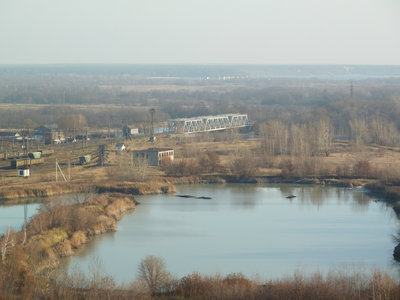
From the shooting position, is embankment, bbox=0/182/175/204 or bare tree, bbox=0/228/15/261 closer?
bare tree, bbox=0/228/15/261

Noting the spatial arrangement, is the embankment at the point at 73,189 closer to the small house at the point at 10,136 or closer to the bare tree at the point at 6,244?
the bare tree at the point at 6,244

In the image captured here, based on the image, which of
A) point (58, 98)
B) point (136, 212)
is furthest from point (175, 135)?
point (58, 98)

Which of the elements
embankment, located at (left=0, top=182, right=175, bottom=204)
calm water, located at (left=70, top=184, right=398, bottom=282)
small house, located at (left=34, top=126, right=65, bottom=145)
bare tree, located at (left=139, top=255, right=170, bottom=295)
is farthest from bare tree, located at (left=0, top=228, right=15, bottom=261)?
small house, located at (left=34, top=126, right=65, bottom=145)

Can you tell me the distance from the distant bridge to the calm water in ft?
27.3

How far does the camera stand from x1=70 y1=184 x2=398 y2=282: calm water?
20.2ft

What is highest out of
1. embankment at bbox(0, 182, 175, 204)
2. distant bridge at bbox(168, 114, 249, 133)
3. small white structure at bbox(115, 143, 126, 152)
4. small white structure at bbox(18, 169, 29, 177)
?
distant bridge at bbox(168, 114, 249, 133)

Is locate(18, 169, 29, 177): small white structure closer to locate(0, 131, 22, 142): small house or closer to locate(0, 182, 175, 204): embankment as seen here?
locate(0, 182, 175, 204): embankment

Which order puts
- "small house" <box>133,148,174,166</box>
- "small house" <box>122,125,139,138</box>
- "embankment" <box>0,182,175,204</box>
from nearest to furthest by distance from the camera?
"embankment" <box>0,182,175,204</box> → "small house" <box>133,148,174,166</box> → "small house" <box>122,125,139,138</box>

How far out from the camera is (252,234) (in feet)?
24.2

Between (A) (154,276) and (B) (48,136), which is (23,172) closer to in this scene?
(B) (48,136)

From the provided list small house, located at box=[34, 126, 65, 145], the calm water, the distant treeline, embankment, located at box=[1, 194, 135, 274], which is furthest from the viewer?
the distant treeline

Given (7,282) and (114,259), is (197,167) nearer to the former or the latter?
(114,259)

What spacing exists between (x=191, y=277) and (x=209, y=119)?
49.1ft

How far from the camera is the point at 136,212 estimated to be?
8.42 m
